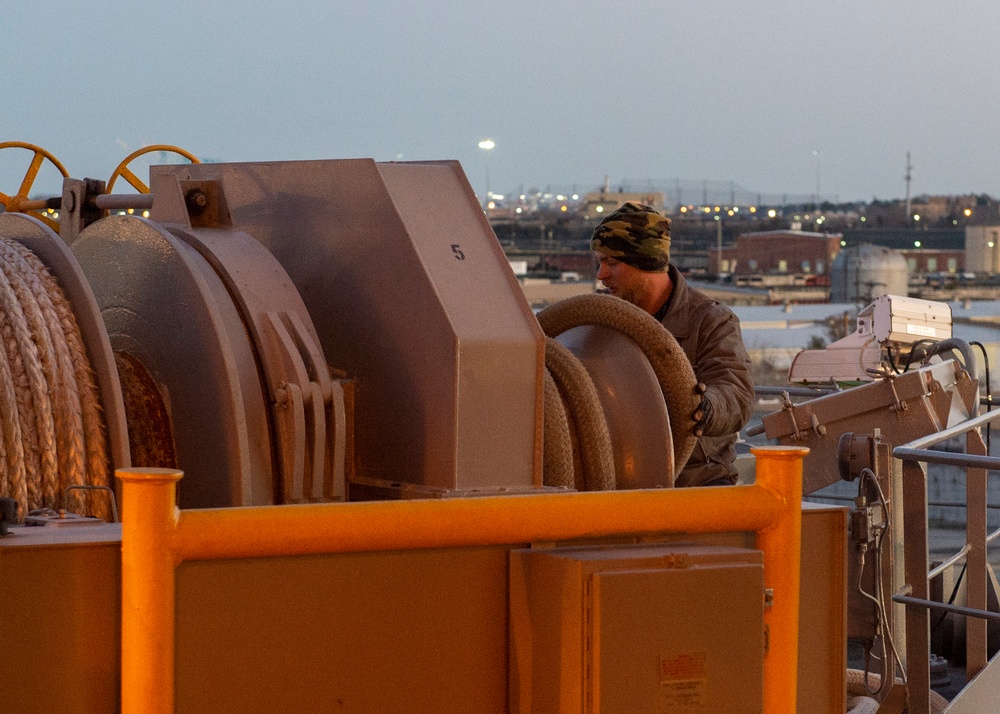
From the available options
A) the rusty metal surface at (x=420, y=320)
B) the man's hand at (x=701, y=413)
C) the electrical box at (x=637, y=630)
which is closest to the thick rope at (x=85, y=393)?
the rusty metal surface at (x=420, y=320)

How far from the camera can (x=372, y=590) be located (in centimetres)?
219

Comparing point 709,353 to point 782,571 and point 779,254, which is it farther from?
point 779,254

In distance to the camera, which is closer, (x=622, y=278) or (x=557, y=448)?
(x=557, y=448)

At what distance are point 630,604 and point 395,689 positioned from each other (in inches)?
15.8

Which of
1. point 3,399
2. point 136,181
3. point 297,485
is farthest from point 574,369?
point 136,181

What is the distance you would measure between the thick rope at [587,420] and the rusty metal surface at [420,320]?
411mm

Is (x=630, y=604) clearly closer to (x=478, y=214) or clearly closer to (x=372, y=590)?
(x=372, y=590)

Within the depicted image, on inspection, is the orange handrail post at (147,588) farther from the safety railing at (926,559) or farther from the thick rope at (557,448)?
the safety railing at (926,559)

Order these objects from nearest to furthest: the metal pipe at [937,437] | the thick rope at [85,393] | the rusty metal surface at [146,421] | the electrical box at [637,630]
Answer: the electrical box at [637,630]
the thick rope at [85,393]
the rusty metal surface at [146,421]
the metal pipe at [937,437]

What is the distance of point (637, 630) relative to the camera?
2225 mm

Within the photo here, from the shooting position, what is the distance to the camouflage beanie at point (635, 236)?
4.41 metres

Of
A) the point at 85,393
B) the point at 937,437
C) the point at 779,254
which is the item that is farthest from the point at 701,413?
the point at 779,254

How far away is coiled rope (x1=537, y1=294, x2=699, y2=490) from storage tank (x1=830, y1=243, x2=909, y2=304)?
21.4m

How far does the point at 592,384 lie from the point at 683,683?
1267 mm
